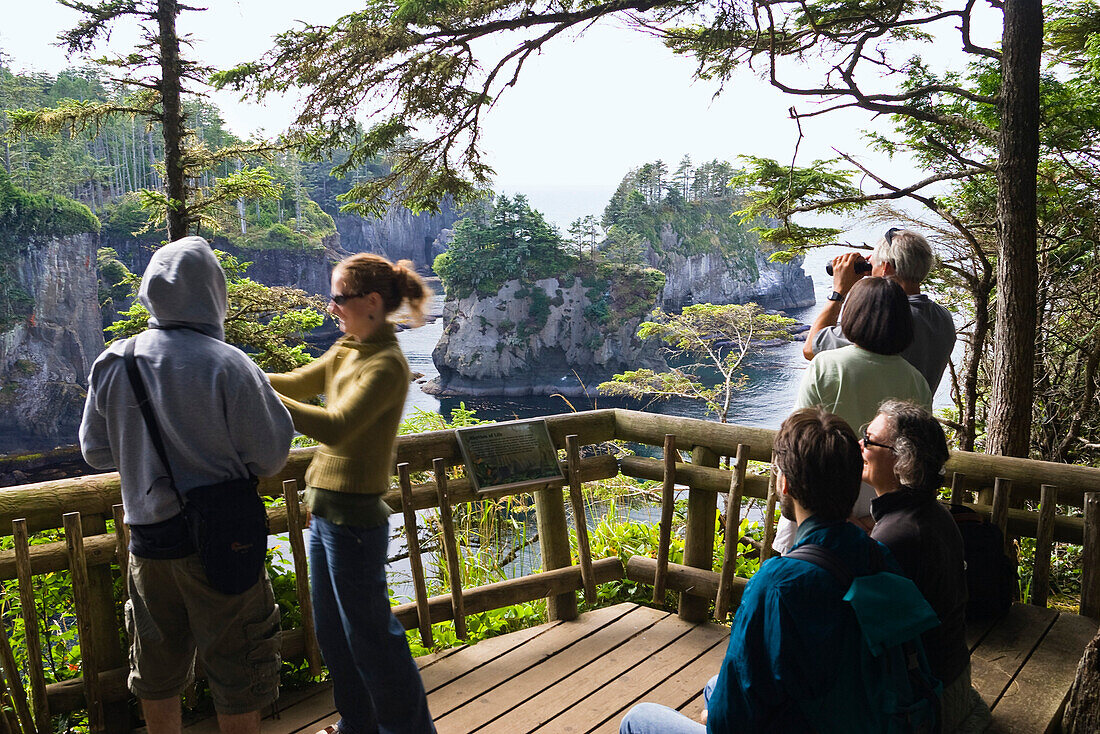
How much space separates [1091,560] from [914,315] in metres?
1.03

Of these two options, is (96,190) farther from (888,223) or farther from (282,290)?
(888,223)

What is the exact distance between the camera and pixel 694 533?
2.71 meters

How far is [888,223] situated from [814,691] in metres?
5.85

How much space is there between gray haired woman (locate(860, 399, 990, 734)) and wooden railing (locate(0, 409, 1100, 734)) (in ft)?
3.12

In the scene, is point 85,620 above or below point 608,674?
above

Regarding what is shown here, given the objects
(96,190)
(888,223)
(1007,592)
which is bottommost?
(1007,592)

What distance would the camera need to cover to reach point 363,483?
5.15 ft

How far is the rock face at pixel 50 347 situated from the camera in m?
30.3

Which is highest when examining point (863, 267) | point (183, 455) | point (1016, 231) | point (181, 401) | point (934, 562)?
point (1016, 231)

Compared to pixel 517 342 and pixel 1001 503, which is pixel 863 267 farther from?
pixel 517 342

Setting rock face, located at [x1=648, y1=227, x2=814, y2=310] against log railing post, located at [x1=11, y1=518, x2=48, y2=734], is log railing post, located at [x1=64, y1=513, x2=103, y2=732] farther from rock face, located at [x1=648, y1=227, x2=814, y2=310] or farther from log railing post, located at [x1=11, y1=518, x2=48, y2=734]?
rock face, located at [x1=648, y1=227, x2=814, y2=310]

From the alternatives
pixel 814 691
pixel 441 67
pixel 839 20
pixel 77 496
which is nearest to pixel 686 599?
pixel 814 691

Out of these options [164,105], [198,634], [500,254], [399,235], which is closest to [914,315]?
[198,634]

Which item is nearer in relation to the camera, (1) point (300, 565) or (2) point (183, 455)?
(2) point (183, 455)
